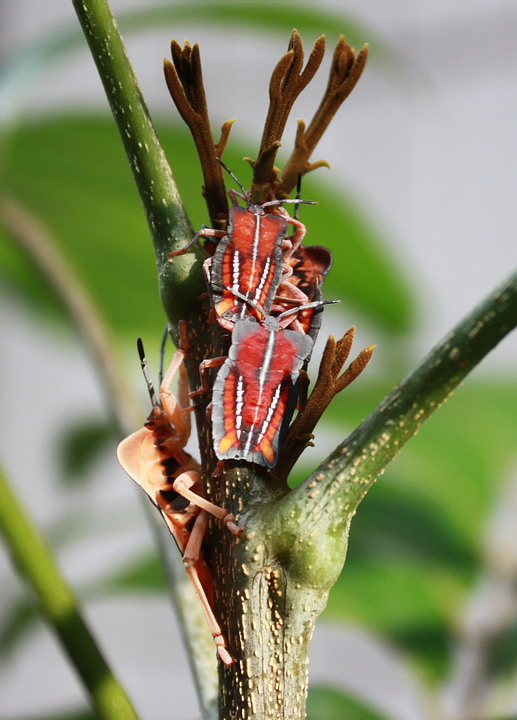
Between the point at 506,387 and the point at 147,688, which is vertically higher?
the point at 506,387

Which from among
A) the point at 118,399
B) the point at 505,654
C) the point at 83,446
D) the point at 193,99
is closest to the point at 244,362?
the point at 193,99

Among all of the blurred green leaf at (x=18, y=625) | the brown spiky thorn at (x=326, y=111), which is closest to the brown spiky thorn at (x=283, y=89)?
the brown spiky thorn at (x=326, y=111)

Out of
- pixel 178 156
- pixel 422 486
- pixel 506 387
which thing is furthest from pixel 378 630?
pixel 178 156

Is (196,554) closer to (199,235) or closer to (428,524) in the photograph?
(199,235)

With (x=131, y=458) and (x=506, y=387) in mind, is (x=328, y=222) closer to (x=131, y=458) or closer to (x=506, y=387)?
(x=506, y=387)

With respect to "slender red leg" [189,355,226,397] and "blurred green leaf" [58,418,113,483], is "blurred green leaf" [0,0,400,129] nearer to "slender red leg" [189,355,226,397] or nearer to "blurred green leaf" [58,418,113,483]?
"slender red leg" [189,355,226,397]

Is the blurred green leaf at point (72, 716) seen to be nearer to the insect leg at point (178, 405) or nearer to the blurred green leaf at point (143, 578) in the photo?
the blurred green leaf at point (143, 578)

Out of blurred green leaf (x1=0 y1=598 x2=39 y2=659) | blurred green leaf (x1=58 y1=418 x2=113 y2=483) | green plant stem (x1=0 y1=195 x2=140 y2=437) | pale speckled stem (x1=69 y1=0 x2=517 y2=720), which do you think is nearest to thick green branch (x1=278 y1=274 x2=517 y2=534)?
pale speckled stem (x1=69 y1=0 x2=517 y2=720)
